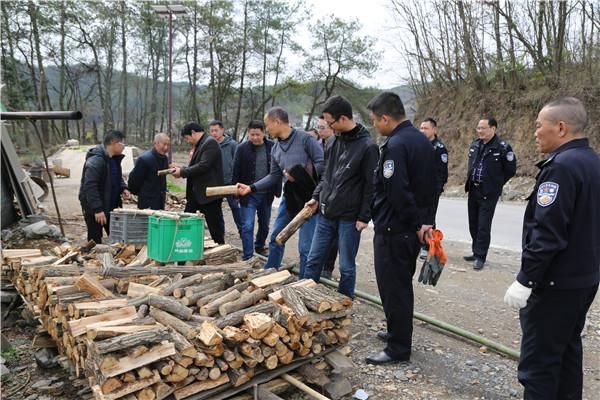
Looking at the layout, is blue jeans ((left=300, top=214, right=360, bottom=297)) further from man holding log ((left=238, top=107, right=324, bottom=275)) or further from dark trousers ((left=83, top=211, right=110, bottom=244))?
dark trousers ((left=83, top=211, right=110, bottom=244))

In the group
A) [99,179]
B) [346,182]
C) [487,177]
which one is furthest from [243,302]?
[487,177]

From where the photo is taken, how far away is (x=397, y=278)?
144 inches

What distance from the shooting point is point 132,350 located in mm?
2736

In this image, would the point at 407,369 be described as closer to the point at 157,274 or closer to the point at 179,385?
the point at 179,385

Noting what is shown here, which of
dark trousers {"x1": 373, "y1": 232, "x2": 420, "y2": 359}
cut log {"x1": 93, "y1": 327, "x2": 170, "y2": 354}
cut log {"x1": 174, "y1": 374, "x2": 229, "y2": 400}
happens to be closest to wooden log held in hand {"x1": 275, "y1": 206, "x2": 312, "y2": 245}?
dark trousers {"x1": 373, "y1": 232, "x2": 420, "y2": 359}

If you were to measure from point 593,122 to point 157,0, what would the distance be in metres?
28.4

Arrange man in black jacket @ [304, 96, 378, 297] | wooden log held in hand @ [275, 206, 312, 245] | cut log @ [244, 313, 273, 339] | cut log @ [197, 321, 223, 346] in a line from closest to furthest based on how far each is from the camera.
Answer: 1. cut log @ [197, 321, 223, 346]
2. cut log @ [244, 313, 273, 339]
3. man in black jacket @ [304, 96, 378, 297]
4. wooden log held in hand @ [275, 206, 312, 245]

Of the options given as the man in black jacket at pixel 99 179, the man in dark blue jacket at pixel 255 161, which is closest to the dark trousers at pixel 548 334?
the man in dark blue jacket at pixel 255 161

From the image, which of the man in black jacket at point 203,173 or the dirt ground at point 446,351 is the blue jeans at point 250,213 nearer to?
the man in black jacket at point 203,173

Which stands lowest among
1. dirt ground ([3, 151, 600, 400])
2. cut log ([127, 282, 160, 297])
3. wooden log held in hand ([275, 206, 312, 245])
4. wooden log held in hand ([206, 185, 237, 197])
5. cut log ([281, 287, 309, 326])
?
dirt ground ([3, 151, 600, 400])

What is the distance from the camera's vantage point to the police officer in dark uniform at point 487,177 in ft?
21.1

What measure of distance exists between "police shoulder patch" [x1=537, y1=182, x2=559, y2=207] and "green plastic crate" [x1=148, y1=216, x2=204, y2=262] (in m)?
3.16

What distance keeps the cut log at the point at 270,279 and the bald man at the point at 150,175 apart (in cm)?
300

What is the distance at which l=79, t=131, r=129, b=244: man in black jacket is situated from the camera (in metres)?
5.70
